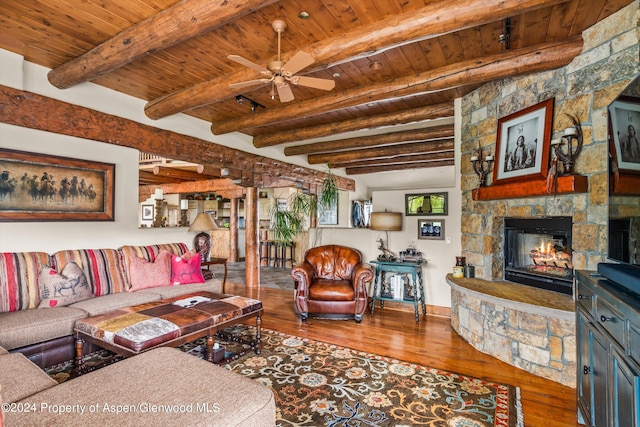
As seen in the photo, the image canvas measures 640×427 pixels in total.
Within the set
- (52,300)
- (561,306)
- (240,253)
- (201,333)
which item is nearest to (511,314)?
(561,306)

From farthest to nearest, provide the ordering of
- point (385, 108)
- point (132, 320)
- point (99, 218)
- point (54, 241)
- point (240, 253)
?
point (240, 253)
point (385, 108)
point (99, 218)
point (54, 241)
point (132, 320)

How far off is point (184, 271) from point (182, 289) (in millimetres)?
291

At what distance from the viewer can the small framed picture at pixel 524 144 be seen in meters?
3.03

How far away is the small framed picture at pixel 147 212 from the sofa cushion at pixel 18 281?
8657 mm

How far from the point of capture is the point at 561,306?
2625 mm

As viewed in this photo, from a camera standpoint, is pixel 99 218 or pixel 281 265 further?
pixel 281 265

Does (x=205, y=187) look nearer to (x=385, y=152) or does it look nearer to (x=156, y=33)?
(x=385, y=152)

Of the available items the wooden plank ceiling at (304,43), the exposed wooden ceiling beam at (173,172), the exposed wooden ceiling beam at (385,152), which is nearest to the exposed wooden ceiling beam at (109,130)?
the wooden plank ceiling at (304,43)

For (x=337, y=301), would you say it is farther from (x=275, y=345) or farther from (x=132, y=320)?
(x=132, y=320)

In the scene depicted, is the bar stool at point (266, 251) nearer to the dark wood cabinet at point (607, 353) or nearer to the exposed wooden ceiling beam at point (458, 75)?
the exposed wooden ceiling beam at point (458, 75)

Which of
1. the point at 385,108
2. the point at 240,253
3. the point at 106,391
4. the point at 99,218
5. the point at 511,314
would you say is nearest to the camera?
the point at 106,391

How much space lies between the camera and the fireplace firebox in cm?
301

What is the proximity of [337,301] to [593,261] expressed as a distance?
8.38 feet

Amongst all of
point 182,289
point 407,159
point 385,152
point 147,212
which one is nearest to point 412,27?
point 182,289
